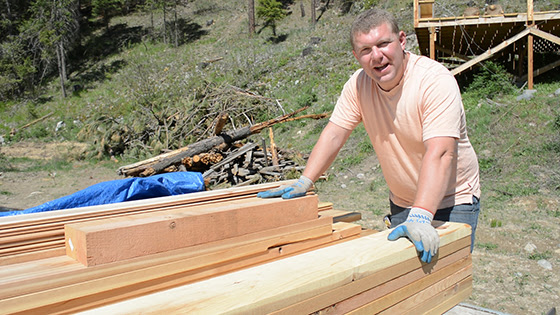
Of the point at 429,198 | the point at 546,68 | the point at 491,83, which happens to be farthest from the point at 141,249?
the point at 546,68

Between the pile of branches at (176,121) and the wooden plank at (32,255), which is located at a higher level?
the wooden plank at (32,255)

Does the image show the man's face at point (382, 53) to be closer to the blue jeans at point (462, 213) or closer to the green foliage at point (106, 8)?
the blue jeans at point (462, 213)

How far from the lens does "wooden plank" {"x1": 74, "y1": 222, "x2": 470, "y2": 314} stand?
1128 millimetres

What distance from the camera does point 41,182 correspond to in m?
10.2

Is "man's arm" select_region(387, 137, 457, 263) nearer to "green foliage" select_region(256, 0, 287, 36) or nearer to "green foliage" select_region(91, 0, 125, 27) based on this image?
"green foliage" select_region(256, 0, 287, 36)

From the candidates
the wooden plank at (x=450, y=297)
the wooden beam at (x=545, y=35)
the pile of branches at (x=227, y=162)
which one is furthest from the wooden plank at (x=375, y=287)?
the wooden beam at (x=545, y=35)

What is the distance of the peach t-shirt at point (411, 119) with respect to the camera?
6.68 feet

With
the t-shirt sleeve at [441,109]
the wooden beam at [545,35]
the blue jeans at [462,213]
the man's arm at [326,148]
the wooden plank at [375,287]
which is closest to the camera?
the wooden plank at [375,287]

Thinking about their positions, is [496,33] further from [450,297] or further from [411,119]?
[450,297]

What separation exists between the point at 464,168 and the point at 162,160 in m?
7.27

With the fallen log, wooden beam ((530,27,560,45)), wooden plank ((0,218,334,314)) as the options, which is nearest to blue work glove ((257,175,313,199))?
wooden plank ((0,218,334,314))

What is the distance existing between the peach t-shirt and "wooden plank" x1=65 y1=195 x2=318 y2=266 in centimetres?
79

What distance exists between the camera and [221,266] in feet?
5.32

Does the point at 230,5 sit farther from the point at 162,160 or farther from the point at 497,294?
the point at 497,294
